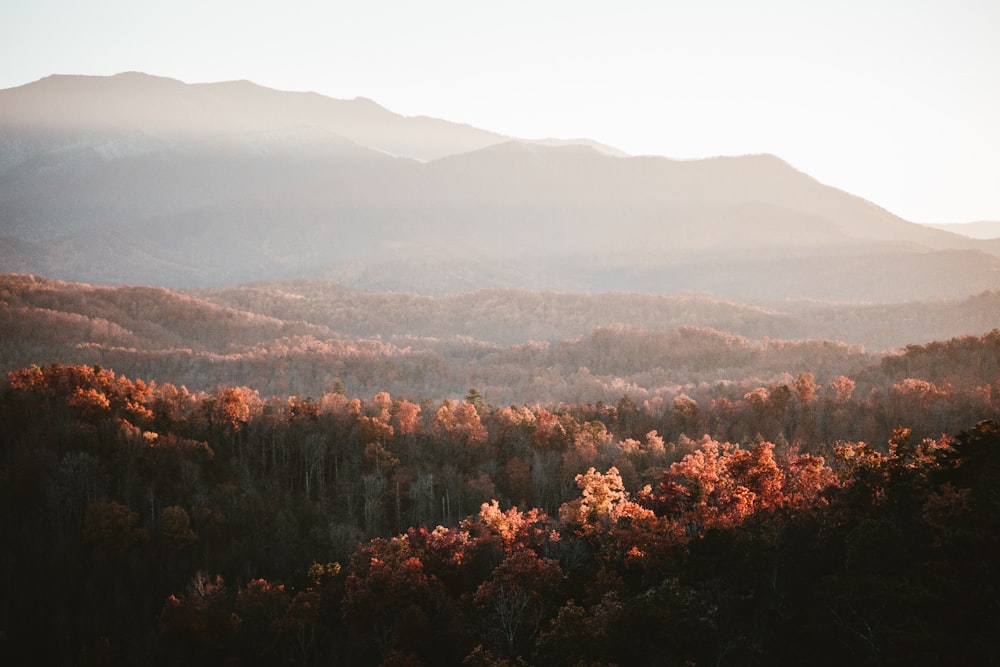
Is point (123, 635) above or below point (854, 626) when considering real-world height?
below

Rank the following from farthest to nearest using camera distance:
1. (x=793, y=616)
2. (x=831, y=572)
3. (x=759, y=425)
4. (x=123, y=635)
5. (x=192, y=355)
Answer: (x=192, y=355) < (x=759, y=425) < (x=123, y=635) < (x=831, y=572) < (x=793, y=616)

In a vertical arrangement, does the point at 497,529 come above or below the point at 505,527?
below

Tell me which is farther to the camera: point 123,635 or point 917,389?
point 917,389

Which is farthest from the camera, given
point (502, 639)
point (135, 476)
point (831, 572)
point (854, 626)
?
point (135, 476)

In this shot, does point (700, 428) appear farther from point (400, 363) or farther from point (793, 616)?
point (400, 363)

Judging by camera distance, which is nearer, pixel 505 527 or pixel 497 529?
pixel 505 527

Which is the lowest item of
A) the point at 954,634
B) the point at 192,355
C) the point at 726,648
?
the point at 192,355

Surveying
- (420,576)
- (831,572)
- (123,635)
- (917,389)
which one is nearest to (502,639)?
(420,576)
